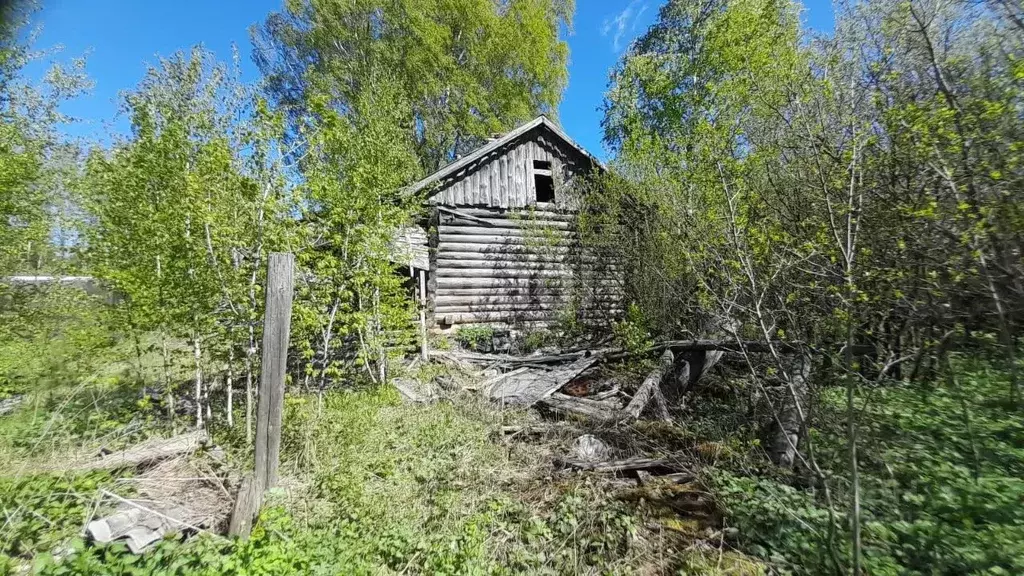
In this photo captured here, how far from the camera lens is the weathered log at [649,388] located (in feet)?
18.4

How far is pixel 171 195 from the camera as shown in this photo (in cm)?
489

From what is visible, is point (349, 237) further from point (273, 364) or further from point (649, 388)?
point (649, 388)

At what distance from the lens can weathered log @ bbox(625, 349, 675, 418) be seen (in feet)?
18.4

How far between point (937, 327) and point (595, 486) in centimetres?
412

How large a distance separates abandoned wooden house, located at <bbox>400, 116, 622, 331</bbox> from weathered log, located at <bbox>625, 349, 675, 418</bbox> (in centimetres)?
437

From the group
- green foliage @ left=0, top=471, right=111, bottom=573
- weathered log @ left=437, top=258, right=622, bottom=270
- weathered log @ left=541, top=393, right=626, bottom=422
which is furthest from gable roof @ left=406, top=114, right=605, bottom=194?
green foliage @ left=0, top=471, right=111, bottom=573

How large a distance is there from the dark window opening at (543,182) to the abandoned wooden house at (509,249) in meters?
0.10

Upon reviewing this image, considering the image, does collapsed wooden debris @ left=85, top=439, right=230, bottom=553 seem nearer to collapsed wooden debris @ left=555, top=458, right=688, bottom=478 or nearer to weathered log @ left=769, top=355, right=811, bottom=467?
collapsed wooden debris @ left=555, top=458, right=688, bottom=478

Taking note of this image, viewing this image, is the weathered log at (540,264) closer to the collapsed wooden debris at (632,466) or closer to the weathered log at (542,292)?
the weathered log at (542,292)

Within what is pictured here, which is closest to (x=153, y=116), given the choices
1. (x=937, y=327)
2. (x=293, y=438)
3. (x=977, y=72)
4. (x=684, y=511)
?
(x=293, y=438)

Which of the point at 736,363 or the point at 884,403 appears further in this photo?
the point at 736,363

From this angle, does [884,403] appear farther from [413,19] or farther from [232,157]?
[413,19]

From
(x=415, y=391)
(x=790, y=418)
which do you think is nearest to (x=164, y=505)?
(x=415, y=391)

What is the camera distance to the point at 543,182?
1295cm
